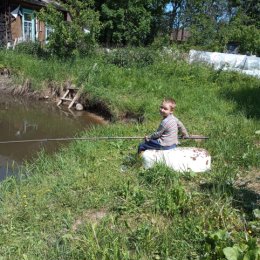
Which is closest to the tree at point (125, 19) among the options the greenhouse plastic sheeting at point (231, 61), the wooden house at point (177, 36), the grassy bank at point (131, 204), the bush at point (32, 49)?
the wooden house at point (177, 36)

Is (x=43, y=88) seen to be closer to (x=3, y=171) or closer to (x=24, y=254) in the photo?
(x=3, y=171)

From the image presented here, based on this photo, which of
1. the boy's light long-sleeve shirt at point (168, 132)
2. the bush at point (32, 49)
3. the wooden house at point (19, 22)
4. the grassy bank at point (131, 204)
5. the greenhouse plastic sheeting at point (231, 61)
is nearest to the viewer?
the grassy bank at point (131, 204)

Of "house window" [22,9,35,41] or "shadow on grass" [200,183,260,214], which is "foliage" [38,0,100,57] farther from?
"shadow on grass" [200,183,260,214]

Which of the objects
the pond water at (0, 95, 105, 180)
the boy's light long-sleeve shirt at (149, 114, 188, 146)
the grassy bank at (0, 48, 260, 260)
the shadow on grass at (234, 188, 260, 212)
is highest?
the boy's light long-sleeve shirt at (149, 114, 188, 146)

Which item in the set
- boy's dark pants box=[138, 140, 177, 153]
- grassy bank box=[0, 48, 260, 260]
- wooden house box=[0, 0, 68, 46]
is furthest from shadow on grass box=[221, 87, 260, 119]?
wooden house box=[0, 0, 68, 46]

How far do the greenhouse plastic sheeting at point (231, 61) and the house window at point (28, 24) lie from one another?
10.6 meters

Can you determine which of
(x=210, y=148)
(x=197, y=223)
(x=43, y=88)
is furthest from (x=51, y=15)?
(x=197, y=223)

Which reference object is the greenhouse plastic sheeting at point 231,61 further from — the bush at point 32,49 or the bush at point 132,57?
the bush at point 32,49

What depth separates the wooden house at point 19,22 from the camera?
19.6 m

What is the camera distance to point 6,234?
158 inches

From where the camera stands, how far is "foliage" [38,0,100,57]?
15633mm

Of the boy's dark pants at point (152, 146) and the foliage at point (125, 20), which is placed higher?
the foliage at point (125, 20)

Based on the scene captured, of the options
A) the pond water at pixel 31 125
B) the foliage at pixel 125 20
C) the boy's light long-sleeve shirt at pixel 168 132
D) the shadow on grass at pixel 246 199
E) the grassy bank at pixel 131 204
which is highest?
the foliage at pixel 125 20

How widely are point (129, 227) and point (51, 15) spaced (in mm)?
13794
